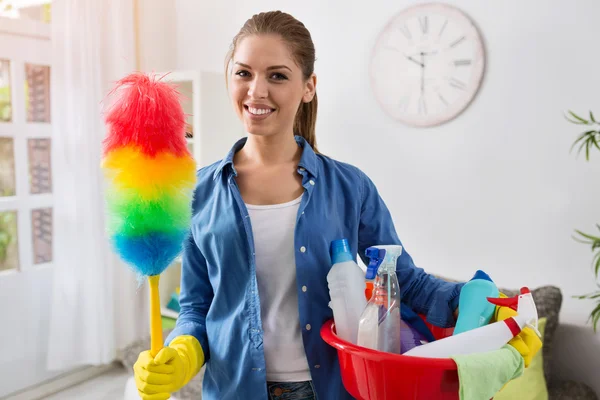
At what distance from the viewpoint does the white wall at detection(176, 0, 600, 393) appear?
2209 millimetres

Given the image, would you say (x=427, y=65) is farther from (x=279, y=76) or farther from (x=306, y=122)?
(x=279, y=76)

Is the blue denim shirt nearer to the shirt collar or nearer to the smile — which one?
the shirt collar

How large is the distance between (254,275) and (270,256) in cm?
5

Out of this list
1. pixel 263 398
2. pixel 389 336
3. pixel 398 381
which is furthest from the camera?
pixel 263 398

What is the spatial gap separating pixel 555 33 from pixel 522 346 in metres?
1.74

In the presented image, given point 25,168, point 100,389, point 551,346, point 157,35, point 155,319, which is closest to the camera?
point 155,319

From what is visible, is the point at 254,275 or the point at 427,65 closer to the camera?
the point at 254,275

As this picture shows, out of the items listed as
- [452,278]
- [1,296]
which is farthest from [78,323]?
[452,278]

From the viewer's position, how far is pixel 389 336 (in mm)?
972

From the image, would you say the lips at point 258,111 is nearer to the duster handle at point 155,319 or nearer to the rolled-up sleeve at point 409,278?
the rolled-up sleeve at point 409,278

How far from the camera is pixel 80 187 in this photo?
292cm

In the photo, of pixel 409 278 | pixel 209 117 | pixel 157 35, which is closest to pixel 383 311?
pixel 409 278

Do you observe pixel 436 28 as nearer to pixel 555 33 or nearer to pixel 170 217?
pixel 555 33

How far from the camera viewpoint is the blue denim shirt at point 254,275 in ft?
3.52
